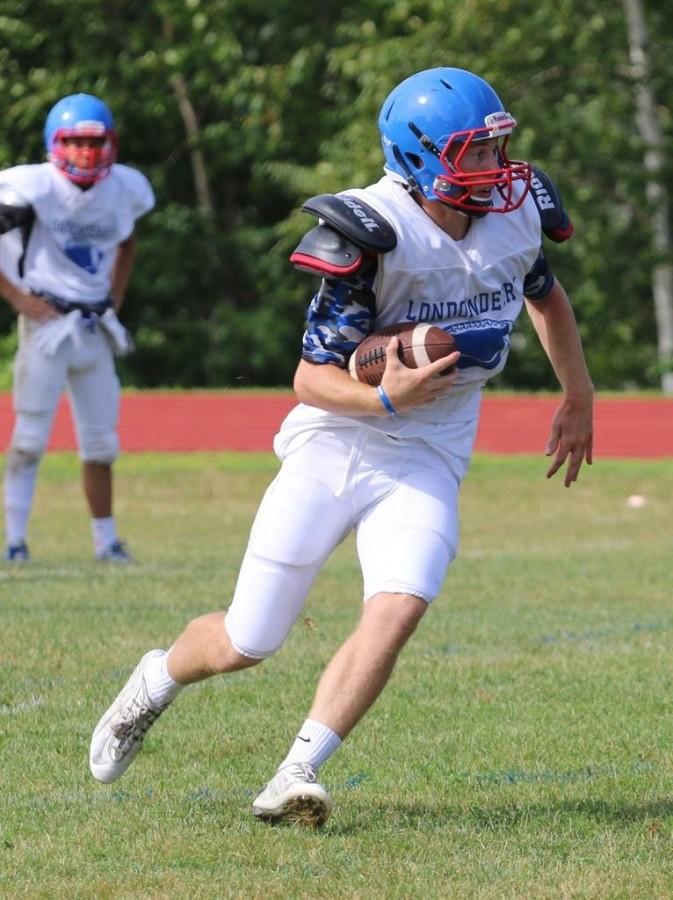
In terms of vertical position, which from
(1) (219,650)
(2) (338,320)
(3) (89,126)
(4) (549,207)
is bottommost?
(1) (219,650)

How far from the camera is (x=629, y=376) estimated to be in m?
23.2

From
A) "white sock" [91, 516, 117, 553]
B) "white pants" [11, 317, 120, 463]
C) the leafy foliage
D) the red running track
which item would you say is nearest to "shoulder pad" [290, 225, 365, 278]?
"white pants" [11, 317, 120, 463]

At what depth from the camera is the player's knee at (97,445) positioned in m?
9.59

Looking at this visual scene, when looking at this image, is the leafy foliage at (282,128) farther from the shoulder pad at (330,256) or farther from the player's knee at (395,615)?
the player's knee at (395,615)

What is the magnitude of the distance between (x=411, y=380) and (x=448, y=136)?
0.63 meters

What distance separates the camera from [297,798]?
4.14 metres

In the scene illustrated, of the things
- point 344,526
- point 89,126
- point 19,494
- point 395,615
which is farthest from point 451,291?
point 19,494

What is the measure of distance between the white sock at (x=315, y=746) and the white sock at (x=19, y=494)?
568 centimetres

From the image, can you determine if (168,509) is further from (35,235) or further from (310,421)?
(310,421)

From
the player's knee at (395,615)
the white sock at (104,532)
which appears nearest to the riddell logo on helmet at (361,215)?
the player's knee at (395,615)

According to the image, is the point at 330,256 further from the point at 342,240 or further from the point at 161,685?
the point at 161,685

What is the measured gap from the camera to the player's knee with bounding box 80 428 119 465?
959 cm

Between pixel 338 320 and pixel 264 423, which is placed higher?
pixel 338 320

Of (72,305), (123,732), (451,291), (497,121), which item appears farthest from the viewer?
(72,305)
